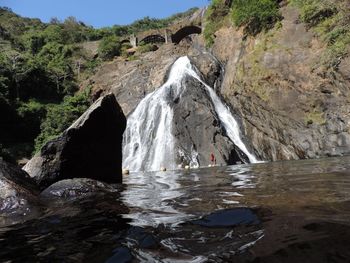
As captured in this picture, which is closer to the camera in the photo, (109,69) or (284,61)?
(284,61)

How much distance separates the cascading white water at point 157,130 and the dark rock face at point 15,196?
1810cm

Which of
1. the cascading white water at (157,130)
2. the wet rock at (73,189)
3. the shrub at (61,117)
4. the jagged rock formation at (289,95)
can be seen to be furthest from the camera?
the shrub at (61,117)

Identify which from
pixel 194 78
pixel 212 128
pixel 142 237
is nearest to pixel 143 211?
pixel 142 237

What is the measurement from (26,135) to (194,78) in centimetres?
2131

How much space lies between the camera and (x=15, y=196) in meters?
6.32

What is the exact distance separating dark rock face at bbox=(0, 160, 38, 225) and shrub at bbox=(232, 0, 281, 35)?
26705mm

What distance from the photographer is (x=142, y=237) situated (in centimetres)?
367

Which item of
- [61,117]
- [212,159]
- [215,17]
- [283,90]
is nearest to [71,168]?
[212,159]

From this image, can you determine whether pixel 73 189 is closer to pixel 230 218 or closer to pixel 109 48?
pixel 230 218

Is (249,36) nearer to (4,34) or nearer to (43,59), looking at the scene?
(43,59)

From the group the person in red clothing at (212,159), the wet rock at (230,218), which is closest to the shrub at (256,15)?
the person in red clothing at (212,159)

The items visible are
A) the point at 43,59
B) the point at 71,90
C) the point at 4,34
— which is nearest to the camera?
the point at 71,90

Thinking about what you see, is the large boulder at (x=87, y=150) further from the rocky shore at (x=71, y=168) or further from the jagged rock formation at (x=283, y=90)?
the jagged rock formation at (x=283, y=90)

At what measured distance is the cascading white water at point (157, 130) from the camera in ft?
85.9
